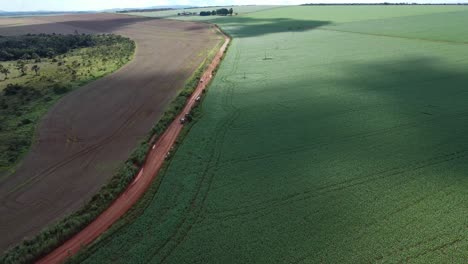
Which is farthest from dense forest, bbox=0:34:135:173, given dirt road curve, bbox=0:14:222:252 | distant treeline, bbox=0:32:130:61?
dirt road curve, bbox=0:14:222:252

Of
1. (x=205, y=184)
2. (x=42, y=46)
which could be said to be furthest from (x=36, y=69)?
(x=205, y=184)

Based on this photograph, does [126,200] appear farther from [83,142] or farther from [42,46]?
[42,46]

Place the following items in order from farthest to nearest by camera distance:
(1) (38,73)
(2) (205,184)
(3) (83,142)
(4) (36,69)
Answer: (1) (38,73), (4) (36,69), (3) (83,142), (2) (205,184)

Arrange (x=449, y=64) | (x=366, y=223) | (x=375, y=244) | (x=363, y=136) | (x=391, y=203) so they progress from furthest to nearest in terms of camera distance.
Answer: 1. (x=449, y=64)
2. (x=363, y=136)
3. (x=391, y=203)
4. (x=366, y=223)
5. (x=375, y=244)

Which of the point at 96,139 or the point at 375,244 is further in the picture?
the point at 96,139

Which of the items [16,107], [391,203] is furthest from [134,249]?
[16,107]

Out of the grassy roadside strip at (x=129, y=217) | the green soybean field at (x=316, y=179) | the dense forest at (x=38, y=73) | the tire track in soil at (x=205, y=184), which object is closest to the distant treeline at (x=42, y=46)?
the dense forest at (x=38, y=73)

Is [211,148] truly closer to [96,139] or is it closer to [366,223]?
[96,139]

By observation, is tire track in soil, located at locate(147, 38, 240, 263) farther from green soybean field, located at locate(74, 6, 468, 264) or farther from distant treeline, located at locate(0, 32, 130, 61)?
distant treeline, located at locate(0, 32, 130, 61)
